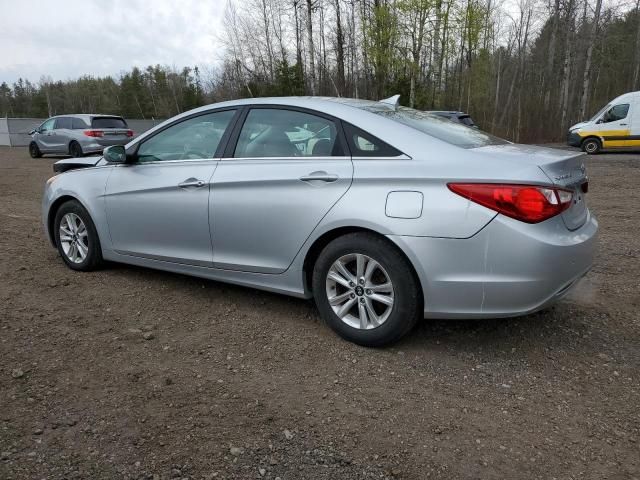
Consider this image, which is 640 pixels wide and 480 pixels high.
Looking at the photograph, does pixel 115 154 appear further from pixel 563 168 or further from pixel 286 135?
pixel 563 168

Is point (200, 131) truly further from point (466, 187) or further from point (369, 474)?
point (369, 474)

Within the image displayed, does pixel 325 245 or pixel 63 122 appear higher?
pixel 63 122

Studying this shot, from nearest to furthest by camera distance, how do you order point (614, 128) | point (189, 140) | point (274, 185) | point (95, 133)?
point (274, 185)
point (189, 140)
point (95, 133)
point (614, 128)

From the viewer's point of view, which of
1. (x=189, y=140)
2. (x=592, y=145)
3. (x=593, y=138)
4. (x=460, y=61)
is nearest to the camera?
(x=189, y=140)

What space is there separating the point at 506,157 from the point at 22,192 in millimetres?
10084

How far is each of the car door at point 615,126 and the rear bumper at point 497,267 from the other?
1898 cm

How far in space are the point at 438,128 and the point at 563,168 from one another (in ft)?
2.79

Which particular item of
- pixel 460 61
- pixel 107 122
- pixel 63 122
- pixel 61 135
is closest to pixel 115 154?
pixel 107 122

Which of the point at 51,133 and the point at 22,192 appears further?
the point at 51,133

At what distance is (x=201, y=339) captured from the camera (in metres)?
3.40

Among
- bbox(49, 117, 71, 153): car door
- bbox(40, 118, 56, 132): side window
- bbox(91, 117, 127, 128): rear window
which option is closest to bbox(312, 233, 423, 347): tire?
bbox(91, 117, 127, 128): rear window

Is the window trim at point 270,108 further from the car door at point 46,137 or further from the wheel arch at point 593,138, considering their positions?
the wheel arch at point 593,138

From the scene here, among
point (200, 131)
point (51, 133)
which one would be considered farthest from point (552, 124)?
point (200, 131)

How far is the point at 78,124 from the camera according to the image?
17.3 meters
